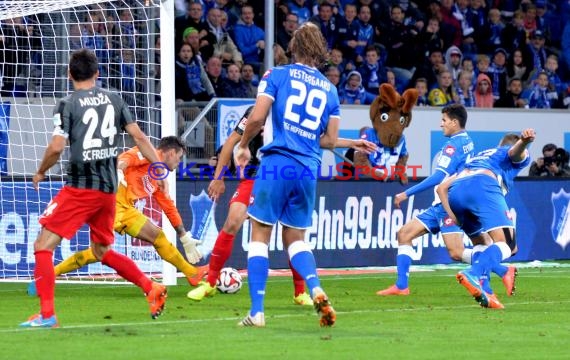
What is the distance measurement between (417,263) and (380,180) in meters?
1.31

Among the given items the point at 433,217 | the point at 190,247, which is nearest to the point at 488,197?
the point at 433,217

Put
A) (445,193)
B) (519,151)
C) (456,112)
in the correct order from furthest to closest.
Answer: (456,112) < (445,193) < (519,151)

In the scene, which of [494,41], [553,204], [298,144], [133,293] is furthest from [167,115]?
[494,41]

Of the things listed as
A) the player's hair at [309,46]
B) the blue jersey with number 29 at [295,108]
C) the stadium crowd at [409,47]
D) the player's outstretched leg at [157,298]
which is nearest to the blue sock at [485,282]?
the blue jersey with number 29 at [295,108]

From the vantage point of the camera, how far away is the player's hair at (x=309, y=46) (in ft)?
30.1

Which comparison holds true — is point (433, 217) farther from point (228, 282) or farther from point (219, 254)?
point (219, 254)

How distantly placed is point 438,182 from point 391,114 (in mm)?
5755

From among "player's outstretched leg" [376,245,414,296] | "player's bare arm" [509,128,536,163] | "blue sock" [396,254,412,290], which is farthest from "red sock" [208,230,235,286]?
"player's bare arm" [509,128,536,163]

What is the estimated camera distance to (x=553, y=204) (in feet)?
62.9

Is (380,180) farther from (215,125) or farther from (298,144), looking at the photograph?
(298,144)

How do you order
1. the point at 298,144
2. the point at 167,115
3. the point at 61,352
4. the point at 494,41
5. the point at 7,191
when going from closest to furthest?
1. the point at 61,352
2. the point at 298,144
3. the point at 167,115
4. the point at 7,191
5. the point at 494,41

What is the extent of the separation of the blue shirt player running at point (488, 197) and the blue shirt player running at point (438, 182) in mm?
468

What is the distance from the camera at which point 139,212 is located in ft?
41.8

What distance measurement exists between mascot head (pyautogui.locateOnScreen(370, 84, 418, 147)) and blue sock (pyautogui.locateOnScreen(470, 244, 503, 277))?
6.57m
